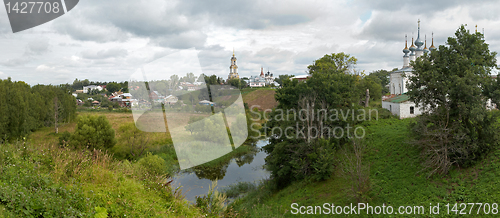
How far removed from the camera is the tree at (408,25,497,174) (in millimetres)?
13367

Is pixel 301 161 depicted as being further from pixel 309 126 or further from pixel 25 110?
pixel 25 110

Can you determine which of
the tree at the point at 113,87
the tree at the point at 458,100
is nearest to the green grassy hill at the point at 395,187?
the tree at the point at 458,100

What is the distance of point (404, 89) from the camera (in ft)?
131

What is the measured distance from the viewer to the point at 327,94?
22.0m

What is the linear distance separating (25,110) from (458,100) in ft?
117

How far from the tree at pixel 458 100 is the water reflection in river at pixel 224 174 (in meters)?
12.7

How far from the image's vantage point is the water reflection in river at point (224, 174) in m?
21.0

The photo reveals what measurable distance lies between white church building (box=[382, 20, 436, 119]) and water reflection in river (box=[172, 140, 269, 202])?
1546 centimetres

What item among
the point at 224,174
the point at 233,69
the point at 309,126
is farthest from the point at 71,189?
the point at 233,69

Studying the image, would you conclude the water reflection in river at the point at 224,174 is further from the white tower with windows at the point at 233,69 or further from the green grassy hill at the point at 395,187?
the white tower with windows at the point at 233,69

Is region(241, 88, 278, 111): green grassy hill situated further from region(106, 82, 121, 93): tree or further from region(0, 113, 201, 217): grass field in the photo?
region(0, 113, 201, 217): grass field

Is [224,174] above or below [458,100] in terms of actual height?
below

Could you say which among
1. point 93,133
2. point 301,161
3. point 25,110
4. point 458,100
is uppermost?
point 25,110

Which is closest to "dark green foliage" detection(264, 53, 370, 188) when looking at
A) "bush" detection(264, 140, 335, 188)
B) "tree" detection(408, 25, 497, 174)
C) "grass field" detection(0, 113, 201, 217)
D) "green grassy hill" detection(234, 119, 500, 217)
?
"bush" detection(264, 140, 335, 188)
